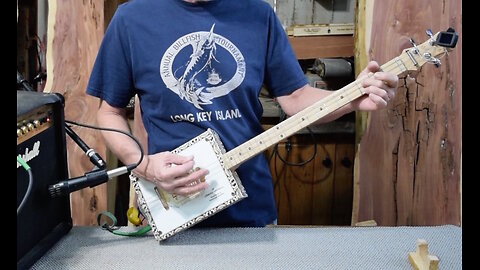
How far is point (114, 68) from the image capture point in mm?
1033

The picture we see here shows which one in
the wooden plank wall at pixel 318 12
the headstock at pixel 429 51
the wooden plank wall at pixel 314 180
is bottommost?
the wooden plank wall at pixel 314 180

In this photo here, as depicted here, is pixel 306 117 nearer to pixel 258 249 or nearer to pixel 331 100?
pixel 331 100

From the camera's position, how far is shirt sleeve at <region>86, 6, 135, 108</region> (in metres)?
1.03

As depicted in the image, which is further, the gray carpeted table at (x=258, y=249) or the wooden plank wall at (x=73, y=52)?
the wooden plank wall at (x=73, y=52)

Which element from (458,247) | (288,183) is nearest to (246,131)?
(458,247)

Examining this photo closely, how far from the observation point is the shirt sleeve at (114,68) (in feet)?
3.39

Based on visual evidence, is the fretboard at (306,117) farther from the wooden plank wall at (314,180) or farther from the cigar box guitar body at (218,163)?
the wooden plank wall at (314,180)

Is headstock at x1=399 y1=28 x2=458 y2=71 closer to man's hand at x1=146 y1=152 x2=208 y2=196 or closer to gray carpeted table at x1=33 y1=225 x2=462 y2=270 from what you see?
gray carpeted table at x1=33 y1=225 x2=462 y2=270

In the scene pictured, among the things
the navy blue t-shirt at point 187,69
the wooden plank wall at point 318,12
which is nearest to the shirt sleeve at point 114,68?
the navy blue t-shirt at point 187,69

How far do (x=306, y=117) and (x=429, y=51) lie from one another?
28 centimetres

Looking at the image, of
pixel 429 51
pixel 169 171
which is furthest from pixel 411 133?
pixel 169 171

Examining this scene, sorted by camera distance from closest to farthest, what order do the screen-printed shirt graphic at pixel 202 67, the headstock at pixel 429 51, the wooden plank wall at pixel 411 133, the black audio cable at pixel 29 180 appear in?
the black audio cable at pixel 29 180 < the headstock at pixel 429 51 < the screen-printed shirt graphic at pixel 202 67 < the wooden plank wall at pixel 411 133

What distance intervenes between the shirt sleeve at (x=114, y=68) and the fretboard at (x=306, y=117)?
31 cm

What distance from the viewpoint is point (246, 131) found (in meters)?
1.07
